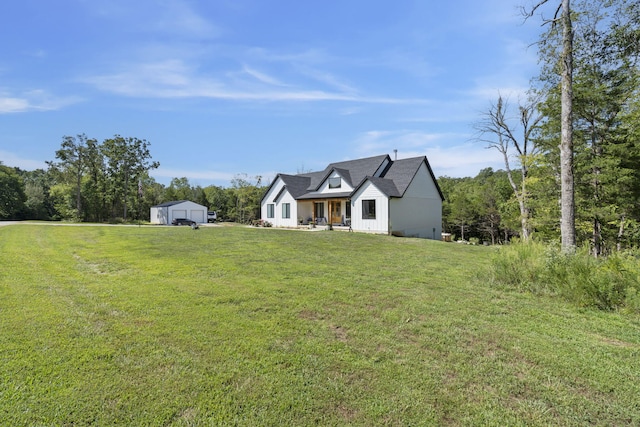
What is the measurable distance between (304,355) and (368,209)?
1734cm

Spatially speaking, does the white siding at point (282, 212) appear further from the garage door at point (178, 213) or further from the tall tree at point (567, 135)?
the tall tree at point (567, 135)

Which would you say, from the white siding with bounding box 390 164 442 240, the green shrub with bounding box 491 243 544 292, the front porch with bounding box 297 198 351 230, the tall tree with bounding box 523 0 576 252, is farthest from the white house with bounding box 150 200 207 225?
the tall tree with bounding box 523 0 576 252

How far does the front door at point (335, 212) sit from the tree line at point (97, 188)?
51.0 ft

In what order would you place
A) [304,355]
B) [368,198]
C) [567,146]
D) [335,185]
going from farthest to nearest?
[335,185] → [368,198] → [567,146] → [304,355]

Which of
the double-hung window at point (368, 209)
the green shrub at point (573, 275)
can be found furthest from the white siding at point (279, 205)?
the green shrub at point (573, 275)

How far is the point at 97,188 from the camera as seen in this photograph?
39.4 m

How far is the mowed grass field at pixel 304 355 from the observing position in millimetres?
2295

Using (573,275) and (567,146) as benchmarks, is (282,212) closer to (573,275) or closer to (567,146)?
(567,146)

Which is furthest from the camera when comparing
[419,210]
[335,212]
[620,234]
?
[335,212]

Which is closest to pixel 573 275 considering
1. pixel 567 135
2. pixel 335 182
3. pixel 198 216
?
pixel 567 135

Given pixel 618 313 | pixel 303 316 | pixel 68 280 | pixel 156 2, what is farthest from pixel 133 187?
pixel 618 313

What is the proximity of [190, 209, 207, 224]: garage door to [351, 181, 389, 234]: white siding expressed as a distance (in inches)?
983

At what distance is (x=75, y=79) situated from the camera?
532 inches

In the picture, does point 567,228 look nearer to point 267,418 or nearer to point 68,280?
point 267,418
